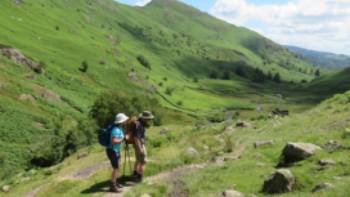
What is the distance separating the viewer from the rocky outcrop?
138625 mm

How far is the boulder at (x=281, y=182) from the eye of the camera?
19.3 metres

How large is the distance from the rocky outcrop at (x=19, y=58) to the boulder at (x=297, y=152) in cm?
12596

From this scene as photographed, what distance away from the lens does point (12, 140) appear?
298 ft

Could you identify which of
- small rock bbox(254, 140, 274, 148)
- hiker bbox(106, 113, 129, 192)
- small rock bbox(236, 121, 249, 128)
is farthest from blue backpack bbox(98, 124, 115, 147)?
small rock bbox(236, 121, 249, 128)

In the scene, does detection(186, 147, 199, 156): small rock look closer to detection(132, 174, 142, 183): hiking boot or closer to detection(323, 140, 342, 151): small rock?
detection(132, 174, 142, 183): hiking boot

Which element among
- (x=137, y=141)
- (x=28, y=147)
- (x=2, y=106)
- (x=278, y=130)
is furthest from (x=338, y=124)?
(x=2, y=106)

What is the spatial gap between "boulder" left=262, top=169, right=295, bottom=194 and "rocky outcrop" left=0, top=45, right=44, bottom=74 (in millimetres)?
129465

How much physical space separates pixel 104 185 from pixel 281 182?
35.4ft

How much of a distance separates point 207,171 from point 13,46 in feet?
457

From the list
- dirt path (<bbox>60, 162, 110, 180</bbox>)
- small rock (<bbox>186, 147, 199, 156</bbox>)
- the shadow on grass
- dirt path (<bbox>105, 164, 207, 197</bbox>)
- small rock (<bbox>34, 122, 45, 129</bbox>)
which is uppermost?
small rock (<bbox>186, 147, 199, 156</bbox>)

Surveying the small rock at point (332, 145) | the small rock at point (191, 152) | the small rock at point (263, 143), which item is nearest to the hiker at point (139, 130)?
the small rock at point (191, 152)

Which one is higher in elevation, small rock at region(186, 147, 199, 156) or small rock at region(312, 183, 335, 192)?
small rock at region(312, 183, 335, 192)

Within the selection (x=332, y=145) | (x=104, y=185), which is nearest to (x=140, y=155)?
(x=104, y=185)

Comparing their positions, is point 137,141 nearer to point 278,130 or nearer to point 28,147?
point 278,130
